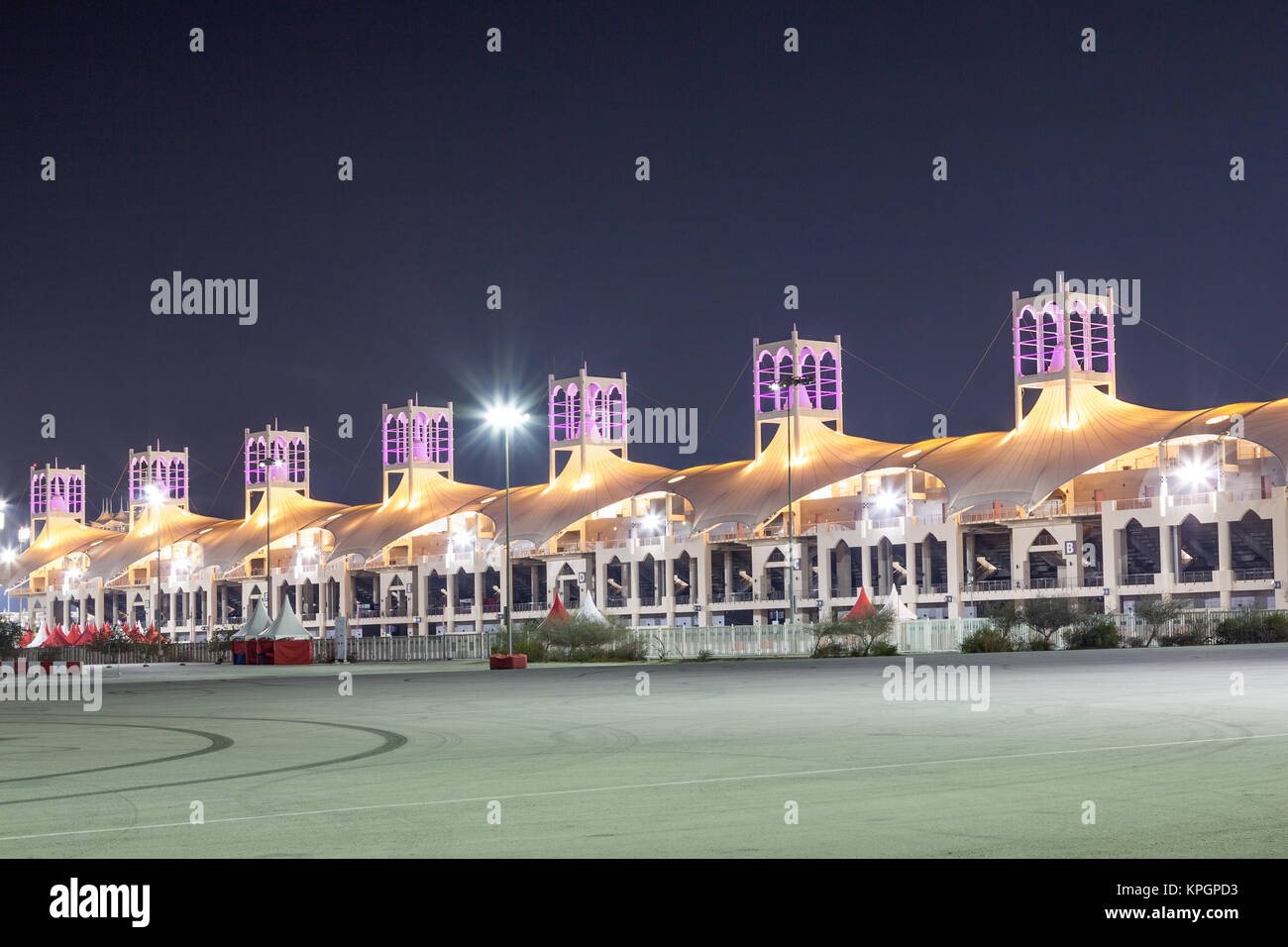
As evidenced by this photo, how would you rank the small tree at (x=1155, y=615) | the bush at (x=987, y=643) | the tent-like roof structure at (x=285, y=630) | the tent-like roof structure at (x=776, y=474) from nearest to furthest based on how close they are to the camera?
the bush at (x=987, y=643) → the small tree at (x=1155, y=615) → the tent-like roof structure at (x=285, y=630) → the tent-like roof structure at (x=776, y=474)

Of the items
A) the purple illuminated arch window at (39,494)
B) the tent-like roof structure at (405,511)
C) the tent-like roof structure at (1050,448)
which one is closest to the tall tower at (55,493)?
the purple illuminated arch window at (39,494)

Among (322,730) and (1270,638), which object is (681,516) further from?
(322,730)

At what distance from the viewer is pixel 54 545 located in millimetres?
181250

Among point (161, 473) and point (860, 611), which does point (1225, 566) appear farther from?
point (161, 473)

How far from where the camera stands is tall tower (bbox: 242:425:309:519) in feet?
493

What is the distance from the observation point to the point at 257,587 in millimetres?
151250

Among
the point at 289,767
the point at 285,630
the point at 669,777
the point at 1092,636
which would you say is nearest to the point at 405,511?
the point at 285,630

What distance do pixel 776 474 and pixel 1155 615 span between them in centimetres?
5355

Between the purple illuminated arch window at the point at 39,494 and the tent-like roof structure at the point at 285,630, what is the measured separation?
463 feet

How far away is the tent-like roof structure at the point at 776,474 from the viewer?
337ft

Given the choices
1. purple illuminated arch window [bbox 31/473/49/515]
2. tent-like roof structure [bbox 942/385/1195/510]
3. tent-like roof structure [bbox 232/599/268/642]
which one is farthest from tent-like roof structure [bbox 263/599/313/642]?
purple illuminated arch window [bbox 31/473/49/515]

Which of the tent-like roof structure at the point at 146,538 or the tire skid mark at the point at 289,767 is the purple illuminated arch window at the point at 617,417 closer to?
the tent-like roof structure at the point at 146,538

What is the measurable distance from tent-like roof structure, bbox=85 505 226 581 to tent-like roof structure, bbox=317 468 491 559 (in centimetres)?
2708
